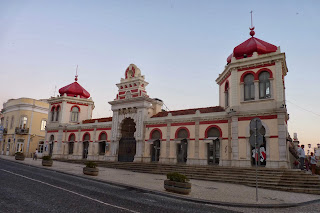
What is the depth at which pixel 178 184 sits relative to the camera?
38.9 feet

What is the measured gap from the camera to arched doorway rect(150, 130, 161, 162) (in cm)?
2854

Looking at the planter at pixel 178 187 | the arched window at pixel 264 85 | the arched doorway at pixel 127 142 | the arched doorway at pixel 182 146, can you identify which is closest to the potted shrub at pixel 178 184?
the planter at pixel 178 187

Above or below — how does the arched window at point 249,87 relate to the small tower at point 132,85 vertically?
below

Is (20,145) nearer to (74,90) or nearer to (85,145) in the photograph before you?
(74,90)

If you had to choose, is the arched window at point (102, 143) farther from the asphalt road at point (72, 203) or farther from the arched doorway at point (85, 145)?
the asphalt road at point (72, 203)

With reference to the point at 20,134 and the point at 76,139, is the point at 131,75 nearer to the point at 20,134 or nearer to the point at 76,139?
the point at 76,139

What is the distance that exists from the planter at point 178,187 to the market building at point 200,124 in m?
7.25

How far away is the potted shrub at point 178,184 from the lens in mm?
11656

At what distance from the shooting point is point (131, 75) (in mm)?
32812

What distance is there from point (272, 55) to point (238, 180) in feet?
38.7

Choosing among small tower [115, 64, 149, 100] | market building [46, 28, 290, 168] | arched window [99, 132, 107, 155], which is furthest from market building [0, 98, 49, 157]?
small tower [115, 64, 149, 100]

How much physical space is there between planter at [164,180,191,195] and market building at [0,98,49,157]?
129 feet

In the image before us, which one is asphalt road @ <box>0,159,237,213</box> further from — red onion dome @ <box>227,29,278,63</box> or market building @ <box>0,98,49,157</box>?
market building @ <box>0,98,49,157</box>

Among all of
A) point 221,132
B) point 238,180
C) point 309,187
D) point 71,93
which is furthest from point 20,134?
point 309,187
